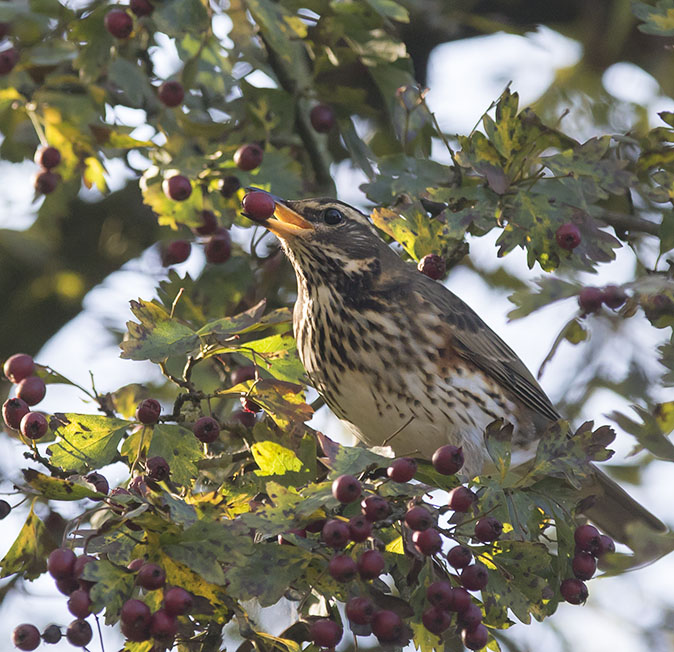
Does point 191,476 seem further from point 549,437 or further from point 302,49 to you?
point 302,49

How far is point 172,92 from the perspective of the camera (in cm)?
366

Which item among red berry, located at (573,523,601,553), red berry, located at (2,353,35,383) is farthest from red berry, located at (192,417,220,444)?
red berry, located at (573,523,601,553)

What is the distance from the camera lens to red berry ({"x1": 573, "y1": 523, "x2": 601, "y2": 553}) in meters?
2.69

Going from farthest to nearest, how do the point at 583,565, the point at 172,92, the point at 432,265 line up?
the point at 172,92 < the point at 432,265 < the point at 583,565

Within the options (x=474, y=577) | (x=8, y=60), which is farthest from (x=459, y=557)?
(x=8, y=60)

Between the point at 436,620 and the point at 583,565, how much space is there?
50cm

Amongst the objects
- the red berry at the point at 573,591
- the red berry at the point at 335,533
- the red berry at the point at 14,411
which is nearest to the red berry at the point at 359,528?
the red berry at the point at 335,533

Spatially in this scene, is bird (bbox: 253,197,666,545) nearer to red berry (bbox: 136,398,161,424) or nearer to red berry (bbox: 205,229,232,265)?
red berry (bbox: 205,229,232,265)

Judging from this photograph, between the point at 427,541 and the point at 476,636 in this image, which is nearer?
the point at 427,541

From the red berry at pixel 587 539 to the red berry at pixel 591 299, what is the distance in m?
0.64

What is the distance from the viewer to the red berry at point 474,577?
2.42 m

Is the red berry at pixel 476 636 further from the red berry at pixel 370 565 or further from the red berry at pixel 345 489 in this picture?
the red berry at pixel 345 489

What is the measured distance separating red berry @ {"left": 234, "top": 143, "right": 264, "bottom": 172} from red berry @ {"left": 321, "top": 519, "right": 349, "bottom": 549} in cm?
159

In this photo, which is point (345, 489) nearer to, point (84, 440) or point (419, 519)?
point (419, 519)
